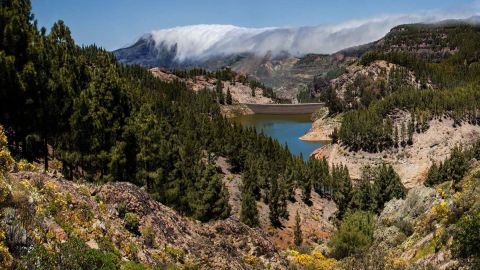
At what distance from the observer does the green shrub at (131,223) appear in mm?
28281

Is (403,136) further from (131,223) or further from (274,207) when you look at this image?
(131,223)

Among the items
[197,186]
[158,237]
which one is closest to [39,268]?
[158,237]

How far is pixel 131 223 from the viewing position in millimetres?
28328

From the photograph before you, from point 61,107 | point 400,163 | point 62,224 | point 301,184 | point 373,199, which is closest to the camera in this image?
point 62,224

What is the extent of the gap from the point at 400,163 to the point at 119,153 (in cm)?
11948

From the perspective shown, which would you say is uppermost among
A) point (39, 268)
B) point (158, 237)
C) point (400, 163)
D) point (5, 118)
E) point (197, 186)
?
point (5, 118)

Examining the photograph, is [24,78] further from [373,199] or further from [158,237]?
[373,199]

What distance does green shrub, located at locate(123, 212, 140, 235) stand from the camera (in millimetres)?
28281

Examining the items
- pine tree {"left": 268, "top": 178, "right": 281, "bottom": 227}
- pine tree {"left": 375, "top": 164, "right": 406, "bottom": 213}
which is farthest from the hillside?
pine tree {"left": 375, "top": 164, "right": 406, "bottom": 213}

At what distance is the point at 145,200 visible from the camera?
31672 mm

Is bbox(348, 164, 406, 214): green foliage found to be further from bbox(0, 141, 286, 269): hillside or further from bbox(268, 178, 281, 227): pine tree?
bbox(0, 141, 286, 269): hillside

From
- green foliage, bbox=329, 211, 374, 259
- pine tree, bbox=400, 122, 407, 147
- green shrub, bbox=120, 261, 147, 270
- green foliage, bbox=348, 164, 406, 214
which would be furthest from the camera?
pine tree, bbox=400, 122, 407, 147

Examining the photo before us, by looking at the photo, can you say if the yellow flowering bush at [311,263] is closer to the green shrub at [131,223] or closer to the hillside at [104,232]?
the hillside at [104,232]

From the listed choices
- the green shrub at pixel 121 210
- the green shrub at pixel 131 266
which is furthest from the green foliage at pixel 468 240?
the green shrub at pixel 121 210
